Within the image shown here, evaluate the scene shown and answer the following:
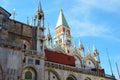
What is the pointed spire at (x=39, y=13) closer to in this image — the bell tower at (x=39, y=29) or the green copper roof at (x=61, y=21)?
the bell tower at (x=39, y=29)

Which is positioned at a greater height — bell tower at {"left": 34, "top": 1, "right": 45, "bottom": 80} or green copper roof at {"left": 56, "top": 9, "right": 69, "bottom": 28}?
green copper roof at {"left": 56, "top": 9, "right": 69, "bottom": 28}

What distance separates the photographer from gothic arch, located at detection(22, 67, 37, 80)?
4466 cm

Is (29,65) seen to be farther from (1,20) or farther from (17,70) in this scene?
(1,20)

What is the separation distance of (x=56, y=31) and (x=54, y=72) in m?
74.3

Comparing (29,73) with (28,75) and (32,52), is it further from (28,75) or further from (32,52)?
(32,52)

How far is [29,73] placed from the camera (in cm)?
4562

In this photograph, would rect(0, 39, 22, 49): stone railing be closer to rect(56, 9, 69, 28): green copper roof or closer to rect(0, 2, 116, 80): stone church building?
rect(0, 2, 116, 80): stone church building

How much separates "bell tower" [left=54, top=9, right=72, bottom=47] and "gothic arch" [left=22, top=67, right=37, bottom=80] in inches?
2534

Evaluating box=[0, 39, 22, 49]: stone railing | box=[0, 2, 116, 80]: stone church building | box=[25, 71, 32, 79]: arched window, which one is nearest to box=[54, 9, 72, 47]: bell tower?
box=[0, 2, 116, 80]: stone church building

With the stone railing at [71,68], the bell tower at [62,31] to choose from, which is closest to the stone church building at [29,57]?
the stone railing at [71,68]

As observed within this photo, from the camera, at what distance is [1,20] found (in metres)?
46.4

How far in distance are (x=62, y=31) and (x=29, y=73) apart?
2976 inches

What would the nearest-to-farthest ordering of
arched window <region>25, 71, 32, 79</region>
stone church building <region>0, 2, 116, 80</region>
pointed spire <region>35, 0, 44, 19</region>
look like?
stone church building <region>0, 2, 116, 80</region> → arched window <region>25, 71, 32, 79</region> → pointed spire <region>35, 0, 44, 19</region>

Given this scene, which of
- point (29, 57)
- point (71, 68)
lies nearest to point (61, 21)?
point (71, 68)
